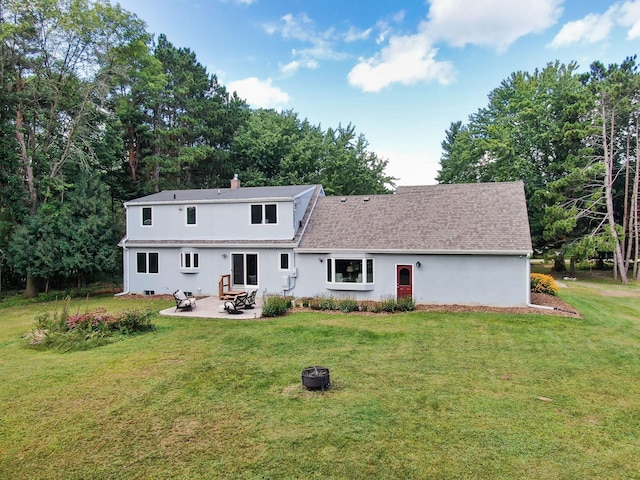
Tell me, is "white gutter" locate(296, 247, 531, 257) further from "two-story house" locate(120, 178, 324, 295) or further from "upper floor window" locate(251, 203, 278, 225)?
"upper floor window" locate(251, 203, 278, 225)

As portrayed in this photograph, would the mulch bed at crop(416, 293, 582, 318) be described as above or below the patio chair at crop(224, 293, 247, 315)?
below

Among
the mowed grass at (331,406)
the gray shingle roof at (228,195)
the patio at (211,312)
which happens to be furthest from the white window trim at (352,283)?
the mowed grass at (331,406)

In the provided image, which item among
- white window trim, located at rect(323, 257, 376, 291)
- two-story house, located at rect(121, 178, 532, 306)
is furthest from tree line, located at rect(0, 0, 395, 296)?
white window trim, located at rect(323, 257, 376, 291)

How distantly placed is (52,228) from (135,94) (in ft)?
43.2

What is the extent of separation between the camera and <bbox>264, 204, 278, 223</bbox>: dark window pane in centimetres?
1733

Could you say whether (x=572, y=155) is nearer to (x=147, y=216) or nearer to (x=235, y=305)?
(x=235, y=305)

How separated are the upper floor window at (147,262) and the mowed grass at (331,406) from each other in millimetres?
8118

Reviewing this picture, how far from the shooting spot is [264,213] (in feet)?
57.3

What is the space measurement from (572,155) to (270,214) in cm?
2176

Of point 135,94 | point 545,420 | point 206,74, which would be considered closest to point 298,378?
point 545,420

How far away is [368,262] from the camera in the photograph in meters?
15.6

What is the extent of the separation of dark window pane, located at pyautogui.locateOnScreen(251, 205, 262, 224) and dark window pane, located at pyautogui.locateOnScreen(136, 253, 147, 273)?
A: 6166 mm

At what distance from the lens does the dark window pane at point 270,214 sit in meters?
17.3

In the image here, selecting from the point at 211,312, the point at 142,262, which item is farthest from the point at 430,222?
the point at 142,262
